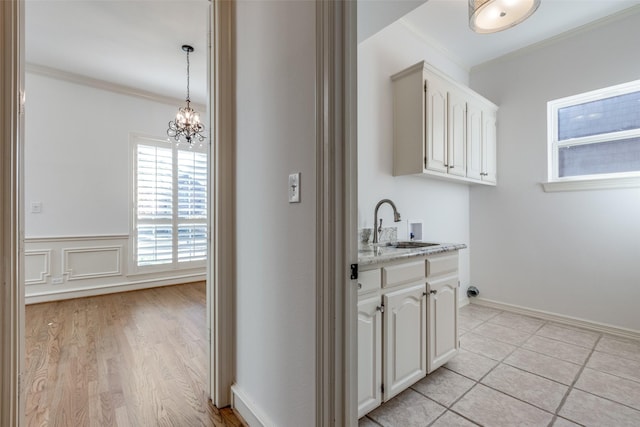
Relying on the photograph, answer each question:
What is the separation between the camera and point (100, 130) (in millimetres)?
3859

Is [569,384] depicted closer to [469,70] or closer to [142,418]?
[142,418]

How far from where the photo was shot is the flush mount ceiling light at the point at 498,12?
5.69 ft

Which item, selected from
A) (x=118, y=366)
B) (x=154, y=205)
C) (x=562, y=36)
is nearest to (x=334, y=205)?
(x=118, y=366)

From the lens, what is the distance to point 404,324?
1683mm

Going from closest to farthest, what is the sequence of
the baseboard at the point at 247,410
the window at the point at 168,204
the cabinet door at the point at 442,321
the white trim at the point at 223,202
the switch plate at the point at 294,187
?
the switch plate at the point at 294,187 → the baseboard at the point at 247,410 → the white trim at the point at 223,202 → the cabinet door at the point at 442,321 → the window at the point at 168,204

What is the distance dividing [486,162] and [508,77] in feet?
3.37

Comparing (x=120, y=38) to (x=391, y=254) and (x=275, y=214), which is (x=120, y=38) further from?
(x=391, y=254)

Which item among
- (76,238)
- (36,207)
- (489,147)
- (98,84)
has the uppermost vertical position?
(98,84)

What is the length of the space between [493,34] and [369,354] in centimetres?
324

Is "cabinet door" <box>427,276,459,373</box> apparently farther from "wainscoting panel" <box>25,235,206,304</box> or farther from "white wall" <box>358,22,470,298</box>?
"wainscoting panel" <box>25,235,206,304</box>

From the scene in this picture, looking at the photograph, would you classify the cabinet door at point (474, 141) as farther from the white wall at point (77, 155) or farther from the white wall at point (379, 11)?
the white wall at point (77, 155)

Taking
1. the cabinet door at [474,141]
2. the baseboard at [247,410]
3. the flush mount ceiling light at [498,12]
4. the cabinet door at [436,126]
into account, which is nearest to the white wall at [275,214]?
the baseboard at [247,410]

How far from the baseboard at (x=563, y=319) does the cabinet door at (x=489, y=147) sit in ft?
4.67

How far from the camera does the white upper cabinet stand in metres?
2.45
